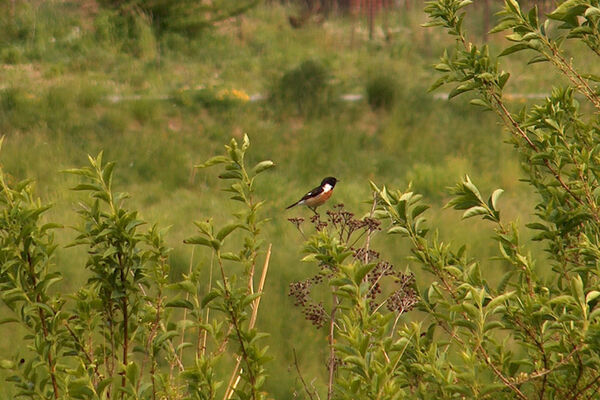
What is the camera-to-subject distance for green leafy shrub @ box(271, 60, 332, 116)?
13.9 m

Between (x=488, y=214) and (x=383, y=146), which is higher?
(x=488, y=214)

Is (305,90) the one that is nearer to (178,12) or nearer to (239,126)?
(239,126)

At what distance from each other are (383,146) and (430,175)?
7.15 ft

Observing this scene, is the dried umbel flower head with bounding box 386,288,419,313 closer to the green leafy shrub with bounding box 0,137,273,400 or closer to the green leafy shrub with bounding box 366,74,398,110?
the green leafy shrub with bounding box 0,137,273,400

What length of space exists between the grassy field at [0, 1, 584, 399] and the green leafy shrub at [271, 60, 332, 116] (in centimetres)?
7

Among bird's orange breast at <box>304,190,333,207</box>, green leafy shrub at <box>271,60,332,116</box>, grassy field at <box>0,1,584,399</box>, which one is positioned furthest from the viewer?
green leafy shrub at <box>271,60,332,116</box>

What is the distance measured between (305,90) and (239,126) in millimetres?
1349

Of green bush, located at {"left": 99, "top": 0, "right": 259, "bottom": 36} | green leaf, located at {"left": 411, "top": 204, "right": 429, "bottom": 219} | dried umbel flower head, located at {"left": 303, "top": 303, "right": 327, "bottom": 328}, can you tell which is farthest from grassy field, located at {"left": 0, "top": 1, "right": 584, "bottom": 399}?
green leaf, located at {"left": 411, "top": 204, "right": 429, "bottom": 219}

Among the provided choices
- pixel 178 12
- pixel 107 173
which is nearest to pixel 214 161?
pixel 107 173

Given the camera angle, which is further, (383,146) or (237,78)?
(237,78)

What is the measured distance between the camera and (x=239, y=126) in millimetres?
13320

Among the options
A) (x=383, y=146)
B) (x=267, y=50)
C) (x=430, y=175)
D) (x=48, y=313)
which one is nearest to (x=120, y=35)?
(x=267, y=50)

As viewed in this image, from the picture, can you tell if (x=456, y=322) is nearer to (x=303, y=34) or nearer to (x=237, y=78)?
(x=237, y=78)

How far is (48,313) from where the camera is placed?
10.2 ft
